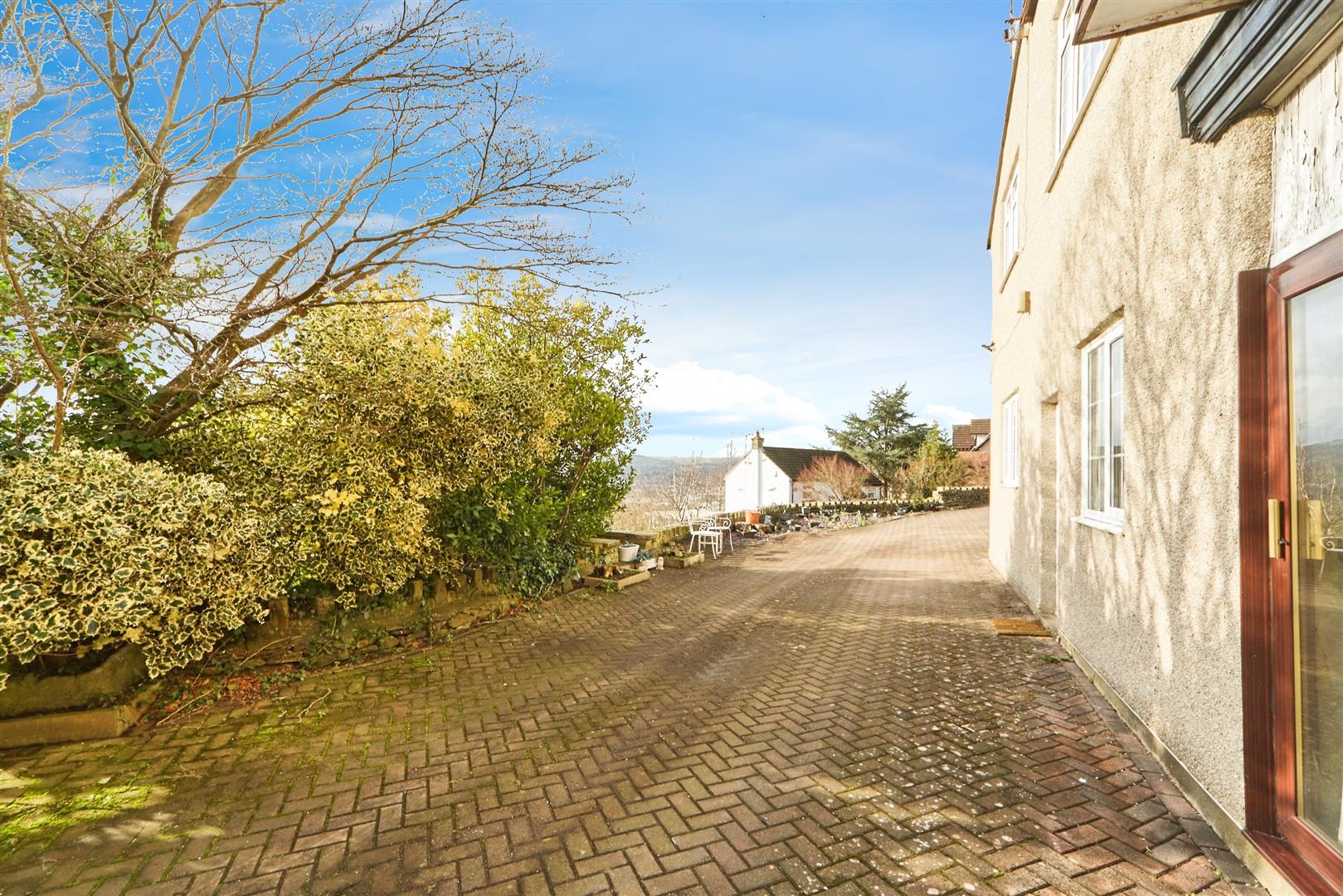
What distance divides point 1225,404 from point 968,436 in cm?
4805

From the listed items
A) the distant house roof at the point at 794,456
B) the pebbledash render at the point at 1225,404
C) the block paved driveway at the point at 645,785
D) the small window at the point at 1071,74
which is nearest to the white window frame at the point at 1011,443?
the small window at the point at 1071,74

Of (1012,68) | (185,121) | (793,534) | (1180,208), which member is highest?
(1012,68)

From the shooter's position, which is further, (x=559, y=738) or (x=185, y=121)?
(x=185, y=121)

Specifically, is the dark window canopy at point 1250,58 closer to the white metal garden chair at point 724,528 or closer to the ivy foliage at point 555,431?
the ivy foliage at point 555,431

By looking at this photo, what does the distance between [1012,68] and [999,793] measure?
10.8m

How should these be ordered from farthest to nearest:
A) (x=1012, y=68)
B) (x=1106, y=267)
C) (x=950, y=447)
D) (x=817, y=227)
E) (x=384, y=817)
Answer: (x=950, y=447), (x=817, y=227), (x=1012, y=68), (x=1106, y=267), (x=384, y=817)

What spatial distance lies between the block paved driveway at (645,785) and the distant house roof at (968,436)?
4281 cm

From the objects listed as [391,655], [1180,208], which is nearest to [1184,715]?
[1180,208]

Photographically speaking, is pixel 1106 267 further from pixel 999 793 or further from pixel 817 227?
pixel 817 227

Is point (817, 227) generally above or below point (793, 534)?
above

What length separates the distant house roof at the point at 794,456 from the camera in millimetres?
42062

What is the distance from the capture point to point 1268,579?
254 cm

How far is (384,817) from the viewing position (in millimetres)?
3146

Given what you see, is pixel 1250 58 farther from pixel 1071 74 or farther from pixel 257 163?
pixel 257 163
